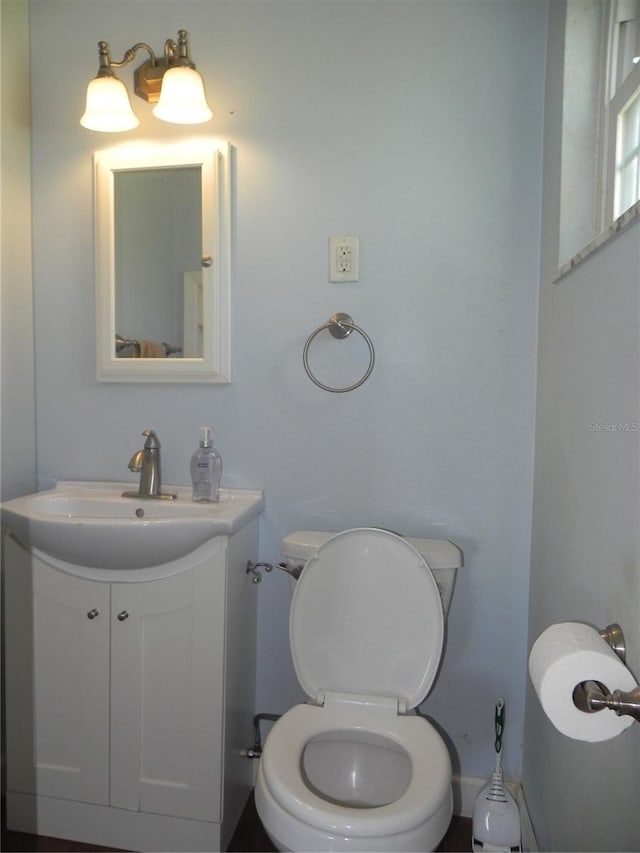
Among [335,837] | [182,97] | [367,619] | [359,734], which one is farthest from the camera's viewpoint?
[182,97]

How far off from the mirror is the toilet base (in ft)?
3.36

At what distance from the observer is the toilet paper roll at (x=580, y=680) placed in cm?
68

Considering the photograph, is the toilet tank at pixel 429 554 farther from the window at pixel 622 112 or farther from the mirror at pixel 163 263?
the window at pixel 622 112

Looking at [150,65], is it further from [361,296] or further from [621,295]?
[621,295]

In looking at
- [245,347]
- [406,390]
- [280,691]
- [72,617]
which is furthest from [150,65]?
[280,691]

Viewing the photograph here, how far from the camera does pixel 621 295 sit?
2.81ft

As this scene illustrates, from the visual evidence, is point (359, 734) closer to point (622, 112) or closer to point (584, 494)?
point (584, 494)

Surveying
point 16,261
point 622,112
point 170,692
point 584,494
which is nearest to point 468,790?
point 170,692

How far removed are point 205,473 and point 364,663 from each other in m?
0.64

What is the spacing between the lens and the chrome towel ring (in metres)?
1.46

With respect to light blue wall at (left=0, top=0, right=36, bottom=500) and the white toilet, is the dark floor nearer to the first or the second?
the white toilet

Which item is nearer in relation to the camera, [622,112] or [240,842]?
[622,112]

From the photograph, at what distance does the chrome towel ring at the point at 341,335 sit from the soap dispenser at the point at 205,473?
1.12 feet

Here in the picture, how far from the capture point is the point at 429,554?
1327 mm
